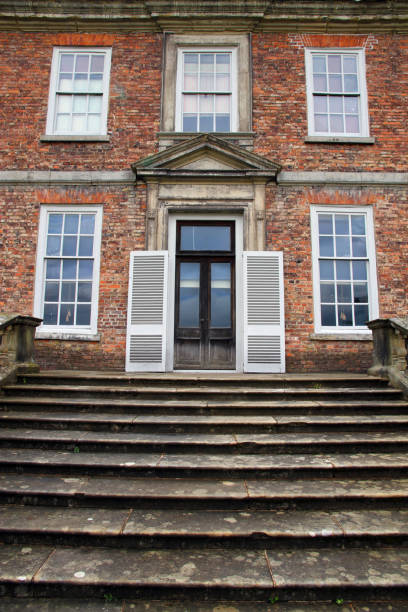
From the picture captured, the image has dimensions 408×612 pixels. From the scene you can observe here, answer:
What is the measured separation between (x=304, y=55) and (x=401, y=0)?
6.98 ft

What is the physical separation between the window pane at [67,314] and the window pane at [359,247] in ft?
17.5

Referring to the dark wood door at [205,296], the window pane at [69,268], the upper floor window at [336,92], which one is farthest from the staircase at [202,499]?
the upper floor window at [336,92]

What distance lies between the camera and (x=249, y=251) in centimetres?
662

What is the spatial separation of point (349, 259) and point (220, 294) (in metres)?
2.46

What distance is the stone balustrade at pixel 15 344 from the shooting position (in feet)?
17.0

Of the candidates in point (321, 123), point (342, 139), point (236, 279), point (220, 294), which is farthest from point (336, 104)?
point (220, 294)

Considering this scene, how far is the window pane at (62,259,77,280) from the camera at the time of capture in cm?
698

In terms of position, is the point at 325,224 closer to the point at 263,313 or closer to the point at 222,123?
the point at 263,313

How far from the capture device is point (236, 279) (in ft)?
22.8

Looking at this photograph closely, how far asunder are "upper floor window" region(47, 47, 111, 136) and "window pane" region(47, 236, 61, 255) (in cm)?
208

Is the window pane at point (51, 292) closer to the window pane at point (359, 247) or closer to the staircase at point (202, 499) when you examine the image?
the staircase at point (202, 499)

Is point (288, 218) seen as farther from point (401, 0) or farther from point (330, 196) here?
point (401, 0)

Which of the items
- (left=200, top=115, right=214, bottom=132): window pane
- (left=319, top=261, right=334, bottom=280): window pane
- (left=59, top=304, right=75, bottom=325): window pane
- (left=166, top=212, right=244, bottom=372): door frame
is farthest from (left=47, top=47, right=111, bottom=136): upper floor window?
(left=319, top=261, right=334, bottom=280): window pane

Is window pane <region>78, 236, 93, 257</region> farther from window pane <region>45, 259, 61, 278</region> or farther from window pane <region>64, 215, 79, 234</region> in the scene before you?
window pane <region>45, 259, 61, 278</region>
